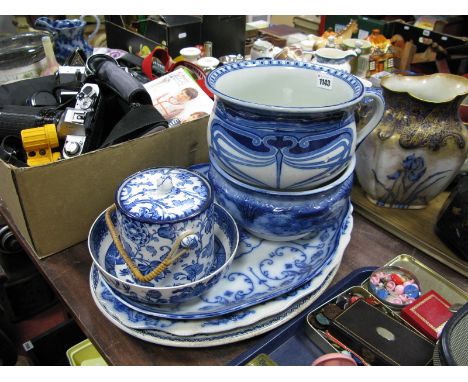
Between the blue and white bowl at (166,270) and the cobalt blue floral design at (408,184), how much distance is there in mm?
287

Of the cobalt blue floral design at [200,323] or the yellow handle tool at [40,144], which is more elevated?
the yellow handle tool at [40,144]

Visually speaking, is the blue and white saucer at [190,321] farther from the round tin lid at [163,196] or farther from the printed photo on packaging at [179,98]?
Result: the printed photo on packaging at [179,98]

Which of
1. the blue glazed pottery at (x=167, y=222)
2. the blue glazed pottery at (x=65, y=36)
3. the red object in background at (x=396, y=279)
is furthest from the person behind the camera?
the blue glazed pottery at (x=65, y=36)

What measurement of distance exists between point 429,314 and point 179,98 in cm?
52

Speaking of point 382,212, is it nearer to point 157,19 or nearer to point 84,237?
point 84,237

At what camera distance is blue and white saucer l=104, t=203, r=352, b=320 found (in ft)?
1.58

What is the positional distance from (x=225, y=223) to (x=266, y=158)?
0.13 meters

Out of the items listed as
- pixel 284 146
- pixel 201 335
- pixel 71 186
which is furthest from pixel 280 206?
pixel 71 186

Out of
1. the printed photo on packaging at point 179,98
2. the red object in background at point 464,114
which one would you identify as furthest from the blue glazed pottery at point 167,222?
the red object in background at point 464,114

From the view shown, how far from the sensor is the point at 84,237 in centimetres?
63

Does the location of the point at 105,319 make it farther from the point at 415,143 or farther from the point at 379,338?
the point at 415,143

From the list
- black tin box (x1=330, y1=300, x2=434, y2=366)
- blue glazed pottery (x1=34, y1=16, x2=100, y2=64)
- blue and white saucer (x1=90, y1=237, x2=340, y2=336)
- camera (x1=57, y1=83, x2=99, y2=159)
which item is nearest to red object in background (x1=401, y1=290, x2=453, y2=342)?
black tin box (x1=330, y1=300, x2=434, y2=366)

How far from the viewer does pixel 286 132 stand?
48 centimetres

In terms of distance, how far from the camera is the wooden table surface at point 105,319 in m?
0.47
